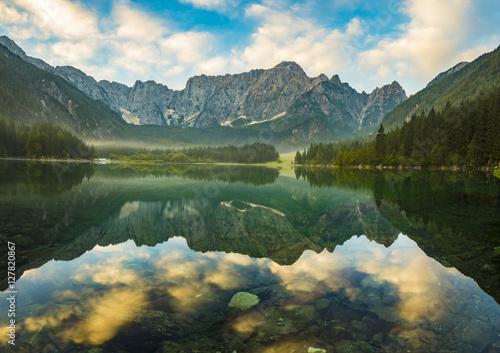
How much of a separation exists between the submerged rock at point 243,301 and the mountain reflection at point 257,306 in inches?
12.2

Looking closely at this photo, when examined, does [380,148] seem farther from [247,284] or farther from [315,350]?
[315,350]

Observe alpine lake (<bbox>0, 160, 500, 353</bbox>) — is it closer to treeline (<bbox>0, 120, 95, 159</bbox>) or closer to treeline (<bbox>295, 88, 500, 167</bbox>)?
treeline (<bbox>295, 88, 500, 167</bbox>)

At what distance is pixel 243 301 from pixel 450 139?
482 feet

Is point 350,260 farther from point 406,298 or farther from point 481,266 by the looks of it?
point 481,266

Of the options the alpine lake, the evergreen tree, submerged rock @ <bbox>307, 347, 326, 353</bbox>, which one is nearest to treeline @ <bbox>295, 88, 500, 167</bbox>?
the evergreen tree

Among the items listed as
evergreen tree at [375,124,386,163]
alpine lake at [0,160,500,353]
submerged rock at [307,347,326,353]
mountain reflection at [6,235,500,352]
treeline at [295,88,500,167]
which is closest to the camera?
submerged rock at [307,347,326,353]

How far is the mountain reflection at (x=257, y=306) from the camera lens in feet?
27.4

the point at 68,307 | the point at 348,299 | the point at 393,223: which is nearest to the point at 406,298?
the point at 348,299

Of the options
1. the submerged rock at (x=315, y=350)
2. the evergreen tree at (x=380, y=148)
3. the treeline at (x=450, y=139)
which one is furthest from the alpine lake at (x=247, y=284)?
the evergreen tree at (x=380, y=148)

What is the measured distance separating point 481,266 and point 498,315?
568 cm

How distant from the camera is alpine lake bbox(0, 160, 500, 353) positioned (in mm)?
8227

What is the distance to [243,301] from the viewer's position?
1068 centimetres

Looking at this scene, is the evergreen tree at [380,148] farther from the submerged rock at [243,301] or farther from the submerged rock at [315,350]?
the submerged rock at [315,350]

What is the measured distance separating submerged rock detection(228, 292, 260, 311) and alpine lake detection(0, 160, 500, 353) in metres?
0.07
